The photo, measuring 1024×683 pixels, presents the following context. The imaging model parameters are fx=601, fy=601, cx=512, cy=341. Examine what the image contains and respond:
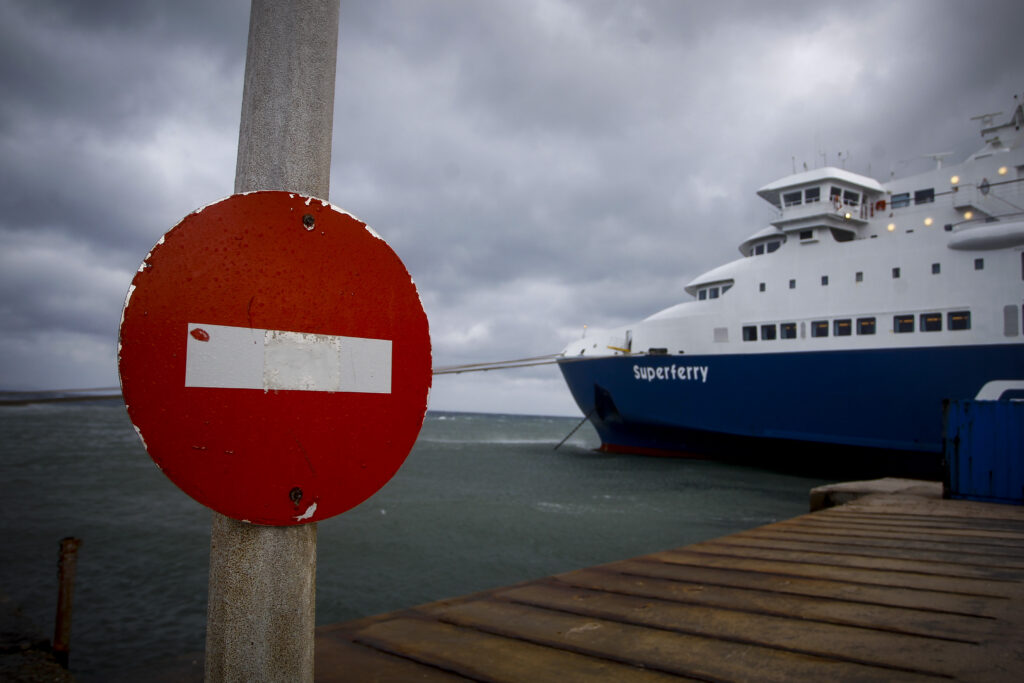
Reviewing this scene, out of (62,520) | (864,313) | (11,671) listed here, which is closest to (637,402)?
(864,313)

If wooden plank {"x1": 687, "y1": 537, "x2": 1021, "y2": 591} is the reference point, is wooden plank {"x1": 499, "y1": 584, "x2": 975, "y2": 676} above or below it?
above

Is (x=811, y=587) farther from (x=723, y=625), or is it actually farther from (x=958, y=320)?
(x=958, y=320)

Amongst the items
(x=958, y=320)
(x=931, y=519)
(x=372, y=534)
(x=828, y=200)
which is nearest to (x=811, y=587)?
(x=931, y=519)

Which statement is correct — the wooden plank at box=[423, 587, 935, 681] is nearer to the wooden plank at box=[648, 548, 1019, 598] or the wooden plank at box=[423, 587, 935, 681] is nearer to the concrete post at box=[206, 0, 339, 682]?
the concrete post at box=[206, 0, 339, 682]

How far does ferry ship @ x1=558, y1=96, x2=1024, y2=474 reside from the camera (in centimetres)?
1702

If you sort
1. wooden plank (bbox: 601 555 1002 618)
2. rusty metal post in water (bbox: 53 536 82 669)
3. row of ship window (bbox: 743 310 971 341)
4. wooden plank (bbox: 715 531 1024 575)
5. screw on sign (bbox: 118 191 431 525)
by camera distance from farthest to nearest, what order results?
1. row of ship window (bbox: 743 310 971 341)
2. rusty metal post in water (bbox: 53 536 82 669)
3. wooden plank (bbox: 715 531 1024 575)
4. wooden plank (bbox: 601 555 1002 618)
5. screw on sign (bbox: 118 191 431 525)

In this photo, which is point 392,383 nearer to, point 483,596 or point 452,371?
point 483,596

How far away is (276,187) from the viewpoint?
119 centimetres

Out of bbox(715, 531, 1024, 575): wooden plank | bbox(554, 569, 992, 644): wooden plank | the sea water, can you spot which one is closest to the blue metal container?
bbox(715, 531, 1024, 575): wooden plank

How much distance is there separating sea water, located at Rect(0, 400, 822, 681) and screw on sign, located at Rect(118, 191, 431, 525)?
4.86ft

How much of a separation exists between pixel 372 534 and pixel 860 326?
16.0 meters

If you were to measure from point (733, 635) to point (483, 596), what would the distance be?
1.22m

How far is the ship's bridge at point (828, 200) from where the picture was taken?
69.6 ft

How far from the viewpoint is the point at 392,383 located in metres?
1.16
